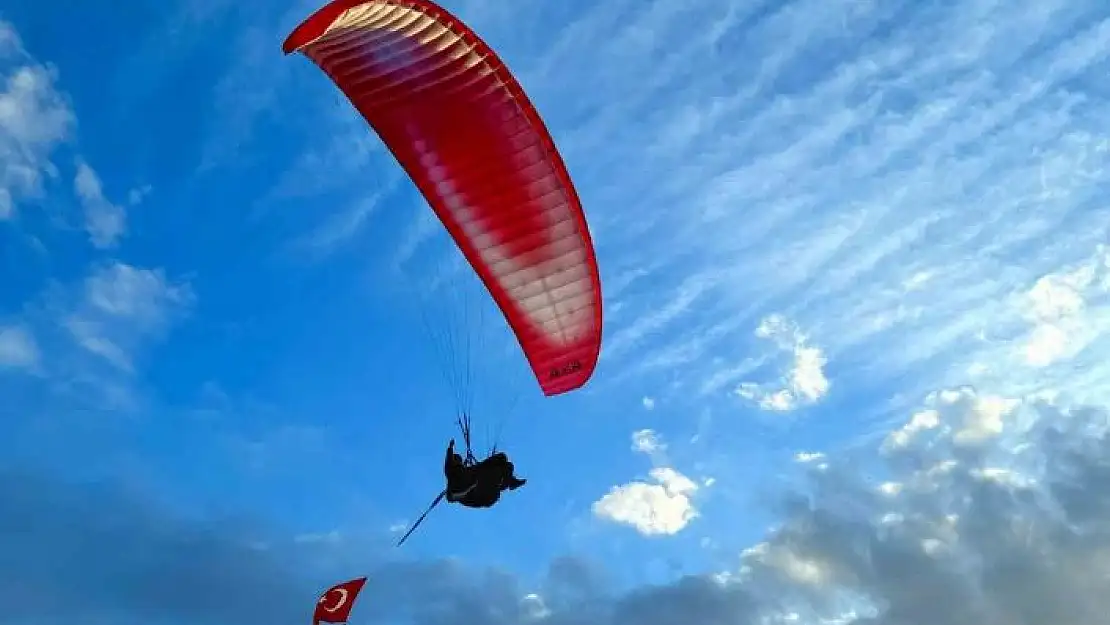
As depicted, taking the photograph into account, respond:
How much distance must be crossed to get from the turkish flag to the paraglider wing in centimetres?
634

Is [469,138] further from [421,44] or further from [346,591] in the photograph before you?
[346,591]

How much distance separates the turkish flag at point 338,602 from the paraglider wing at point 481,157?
6341 millimetres

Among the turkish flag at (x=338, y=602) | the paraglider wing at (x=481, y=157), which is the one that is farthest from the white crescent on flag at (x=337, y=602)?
the paraglider wing at (x=481, y=157)

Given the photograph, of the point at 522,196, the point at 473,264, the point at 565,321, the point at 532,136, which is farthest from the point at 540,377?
the point at 532,136

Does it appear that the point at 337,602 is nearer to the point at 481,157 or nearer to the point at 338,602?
the point at 338,602

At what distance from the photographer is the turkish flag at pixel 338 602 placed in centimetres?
1841

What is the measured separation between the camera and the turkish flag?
18406 millimetres

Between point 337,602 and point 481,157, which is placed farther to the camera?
point 481,157

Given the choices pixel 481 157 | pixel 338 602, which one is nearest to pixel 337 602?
pixel 338 602

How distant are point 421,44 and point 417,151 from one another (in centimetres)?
228

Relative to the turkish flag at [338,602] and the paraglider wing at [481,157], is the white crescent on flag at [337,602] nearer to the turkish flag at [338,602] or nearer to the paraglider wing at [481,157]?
the turkish flag at [338,602]

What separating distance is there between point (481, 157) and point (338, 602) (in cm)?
877

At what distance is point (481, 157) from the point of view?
18.9 meters

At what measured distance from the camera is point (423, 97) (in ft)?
60.4
